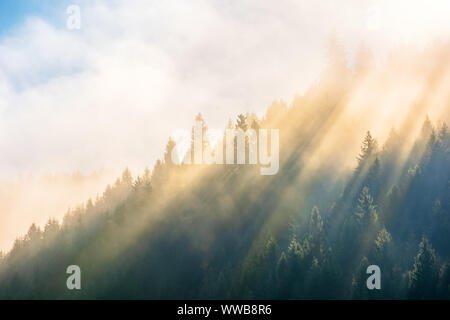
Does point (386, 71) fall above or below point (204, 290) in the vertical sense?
above

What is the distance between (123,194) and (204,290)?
55785 millimetres

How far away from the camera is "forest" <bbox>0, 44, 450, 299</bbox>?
62.3 metres

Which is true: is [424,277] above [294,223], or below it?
below

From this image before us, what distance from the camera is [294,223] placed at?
243 ft

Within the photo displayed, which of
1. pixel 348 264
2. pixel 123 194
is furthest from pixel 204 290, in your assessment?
pixel 123 194

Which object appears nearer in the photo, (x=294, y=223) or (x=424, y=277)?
(x=424, y=277)

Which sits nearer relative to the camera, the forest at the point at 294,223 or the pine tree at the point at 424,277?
the pine tree at the point at 424,277

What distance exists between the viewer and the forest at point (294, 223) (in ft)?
205

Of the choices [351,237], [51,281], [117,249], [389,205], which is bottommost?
[51,281]

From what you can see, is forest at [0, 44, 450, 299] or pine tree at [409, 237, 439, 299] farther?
forest at [0, 44, 450, 299]

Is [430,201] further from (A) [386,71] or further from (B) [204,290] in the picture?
(A) [386,71]

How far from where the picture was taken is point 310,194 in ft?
259
